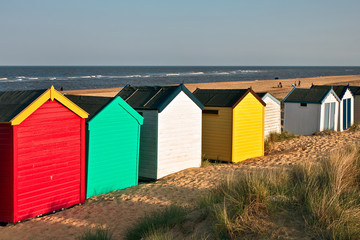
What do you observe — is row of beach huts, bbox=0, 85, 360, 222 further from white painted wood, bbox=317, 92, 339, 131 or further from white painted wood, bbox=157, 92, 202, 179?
white painted wood, bbox=317, 92, 339, 131

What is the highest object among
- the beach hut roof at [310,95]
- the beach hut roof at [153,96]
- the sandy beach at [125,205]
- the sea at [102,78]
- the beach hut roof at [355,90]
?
the sea at [102,78]

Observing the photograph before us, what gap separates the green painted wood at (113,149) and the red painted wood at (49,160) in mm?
477

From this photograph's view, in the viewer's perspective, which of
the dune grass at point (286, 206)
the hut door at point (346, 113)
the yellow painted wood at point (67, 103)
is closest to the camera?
the dune grass at point (286, 206)

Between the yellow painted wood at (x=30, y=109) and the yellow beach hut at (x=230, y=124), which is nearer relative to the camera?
the yellow painted wood at (x=30, y=109)

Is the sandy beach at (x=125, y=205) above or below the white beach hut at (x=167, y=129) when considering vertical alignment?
below

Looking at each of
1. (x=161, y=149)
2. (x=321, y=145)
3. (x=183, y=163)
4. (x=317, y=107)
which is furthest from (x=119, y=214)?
(x=317, y=107)

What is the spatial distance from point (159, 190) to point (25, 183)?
3.19 meters

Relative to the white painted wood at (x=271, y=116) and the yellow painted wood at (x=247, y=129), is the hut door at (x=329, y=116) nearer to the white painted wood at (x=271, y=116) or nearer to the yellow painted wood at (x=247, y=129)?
the white painted wood at (x=271, y=116)

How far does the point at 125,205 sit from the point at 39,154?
210 cm

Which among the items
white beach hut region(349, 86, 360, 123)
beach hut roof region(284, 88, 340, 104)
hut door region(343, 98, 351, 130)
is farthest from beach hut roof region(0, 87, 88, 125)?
white beach hut region(349, 86, 360, 123)

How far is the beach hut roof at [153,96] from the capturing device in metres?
11.0

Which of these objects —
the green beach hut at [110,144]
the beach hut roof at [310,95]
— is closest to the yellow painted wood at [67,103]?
the green beach hut at [110,144]

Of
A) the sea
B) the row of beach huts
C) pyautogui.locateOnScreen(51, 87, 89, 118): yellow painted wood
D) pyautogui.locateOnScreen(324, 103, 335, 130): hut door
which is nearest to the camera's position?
the row of beach huts

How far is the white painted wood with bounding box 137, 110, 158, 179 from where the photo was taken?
10.9 meters
